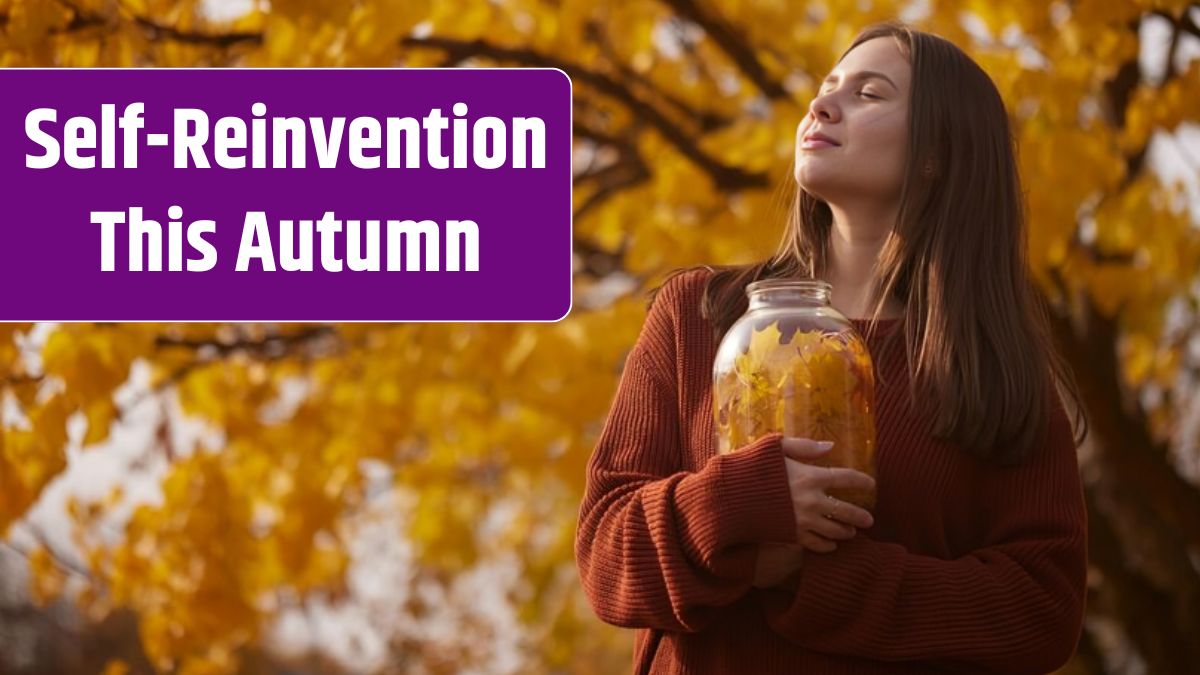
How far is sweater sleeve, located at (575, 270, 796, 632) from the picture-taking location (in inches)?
65.7

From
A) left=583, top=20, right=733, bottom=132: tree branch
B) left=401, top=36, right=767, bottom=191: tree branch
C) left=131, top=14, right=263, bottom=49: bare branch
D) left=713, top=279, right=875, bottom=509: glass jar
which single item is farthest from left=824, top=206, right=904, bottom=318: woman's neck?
→ left=583, top=20, right=733, bottom=132: tree branch

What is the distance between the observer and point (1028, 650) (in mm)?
1795

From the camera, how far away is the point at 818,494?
167 centimetres

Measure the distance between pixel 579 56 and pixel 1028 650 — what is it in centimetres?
314

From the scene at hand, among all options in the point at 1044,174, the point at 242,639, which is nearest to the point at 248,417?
the point at 242,639

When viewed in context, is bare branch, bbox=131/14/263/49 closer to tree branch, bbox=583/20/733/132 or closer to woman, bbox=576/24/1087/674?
tree branch, bbox=583/20/733/132

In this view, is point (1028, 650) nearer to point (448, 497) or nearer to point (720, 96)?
point (720, 96)

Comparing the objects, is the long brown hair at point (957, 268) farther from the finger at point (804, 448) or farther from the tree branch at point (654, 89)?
the tree branch at point (654, 89)

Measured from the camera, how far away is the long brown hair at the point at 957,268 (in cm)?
185

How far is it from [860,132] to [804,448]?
44 centimetres

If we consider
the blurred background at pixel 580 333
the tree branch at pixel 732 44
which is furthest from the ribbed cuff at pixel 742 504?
the tree branch at pixel 732 44

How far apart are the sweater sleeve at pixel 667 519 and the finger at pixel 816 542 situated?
0.03 metres

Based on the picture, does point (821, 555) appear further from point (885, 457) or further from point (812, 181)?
point (812, 181)

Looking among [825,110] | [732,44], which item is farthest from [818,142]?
[732,44]
